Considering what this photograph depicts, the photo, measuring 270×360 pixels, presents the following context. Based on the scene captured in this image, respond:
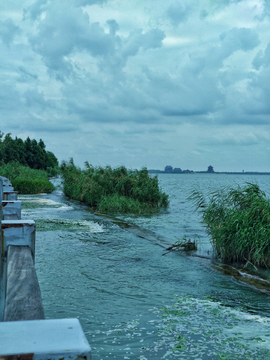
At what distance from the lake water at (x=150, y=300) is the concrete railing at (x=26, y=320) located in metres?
2.77

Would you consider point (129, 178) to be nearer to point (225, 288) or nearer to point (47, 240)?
point (47, 240)

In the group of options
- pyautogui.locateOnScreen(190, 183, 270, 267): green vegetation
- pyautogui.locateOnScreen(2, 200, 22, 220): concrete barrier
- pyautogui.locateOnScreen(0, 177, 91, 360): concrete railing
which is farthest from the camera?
pyautogui.locateOnScreen(190, 183, 270, 267): green vegetation

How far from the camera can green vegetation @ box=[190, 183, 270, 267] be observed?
9.30 metres

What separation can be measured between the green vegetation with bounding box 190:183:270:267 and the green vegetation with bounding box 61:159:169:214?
1031 centimetres

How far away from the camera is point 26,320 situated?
133 cm

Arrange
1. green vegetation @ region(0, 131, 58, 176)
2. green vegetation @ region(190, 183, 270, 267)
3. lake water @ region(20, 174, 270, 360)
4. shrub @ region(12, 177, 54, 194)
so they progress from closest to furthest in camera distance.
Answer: lake water @ region(20, 174, 270, 360)
green vegetation @ region(190, 183, 270, 267)
shrub @ region(12, 177, 54, 194)
green vegetation @ region(0, 131, 58, 176)

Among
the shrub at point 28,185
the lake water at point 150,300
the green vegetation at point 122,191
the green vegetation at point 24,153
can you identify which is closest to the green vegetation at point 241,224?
the lake water at point 150,300

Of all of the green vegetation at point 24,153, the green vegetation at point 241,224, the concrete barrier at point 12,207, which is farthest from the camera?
the green vegetation at point 24,153

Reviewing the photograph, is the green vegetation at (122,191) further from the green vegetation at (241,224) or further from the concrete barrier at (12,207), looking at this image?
the concrete barrier at (12,207)

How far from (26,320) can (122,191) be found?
22020 mm

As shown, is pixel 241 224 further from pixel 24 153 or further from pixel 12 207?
pixel 24 153

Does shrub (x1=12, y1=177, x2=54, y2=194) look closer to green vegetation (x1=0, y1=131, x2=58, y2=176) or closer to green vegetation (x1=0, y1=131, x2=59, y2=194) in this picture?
Result: green vegetation (x1=0, y1=131, x2=59, y2=194)

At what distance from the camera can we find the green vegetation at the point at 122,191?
21281 millimetres

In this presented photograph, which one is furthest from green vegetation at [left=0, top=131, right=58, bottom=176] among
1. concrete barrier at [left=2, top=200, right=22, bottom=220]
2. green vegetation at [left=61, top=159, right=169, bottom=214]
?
concrete barrier at [left=2, top=200, right=22, bottom=220]
